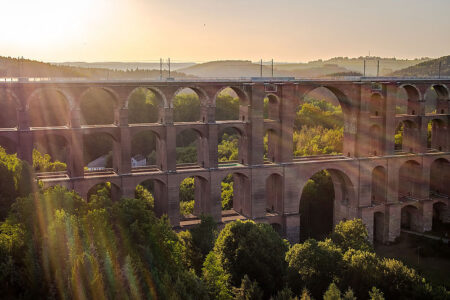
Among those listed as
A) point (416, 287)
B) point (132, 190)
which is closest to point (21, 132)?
point (132, 190)

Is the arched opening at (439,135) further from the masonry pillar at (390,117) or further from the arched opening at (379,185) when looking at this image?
the arched opening at (379,185)

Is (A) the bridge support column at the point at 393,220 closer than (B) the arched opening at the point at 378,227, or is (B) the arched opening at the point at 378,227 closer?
(A) the bridge support column at the point at 393,220

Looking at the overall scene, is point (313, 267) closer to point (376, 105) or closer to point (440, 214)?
point (376, 105)

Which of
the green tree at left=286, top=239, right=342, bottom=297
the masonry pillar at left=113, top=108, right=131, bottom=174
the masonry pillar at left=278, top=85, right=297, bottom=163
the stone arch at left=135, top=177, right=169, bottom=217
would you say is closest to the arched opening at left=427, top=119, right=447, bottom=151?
the masonry pillar at left=278, top=85, right=297, bottom=163

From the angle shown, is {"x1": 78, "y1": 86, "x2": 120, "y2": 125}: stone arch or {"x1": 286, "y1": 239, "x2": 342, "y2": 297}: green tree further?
{"x1": 78, "y1": 86, "x2": 120, "y2": 125}: stone arch

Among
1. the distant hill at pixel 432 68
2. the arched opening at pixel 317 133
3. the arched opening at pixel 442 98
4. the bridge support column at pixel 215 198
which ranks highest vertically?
the distant hill at pixel 432 68

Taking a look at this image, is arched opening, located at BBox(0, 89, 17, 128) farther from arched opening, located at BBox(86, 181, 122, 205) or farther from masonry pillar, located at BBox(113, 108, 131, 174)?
masonry pillar, located at BBox(113, 108, 131, 174)

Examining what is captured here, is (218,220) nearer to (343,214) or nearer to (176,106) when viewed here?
(343,214)

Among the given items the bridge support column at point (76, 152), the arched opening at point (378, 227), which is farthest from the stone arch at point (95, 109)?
the arched opening at point (378, 227)
